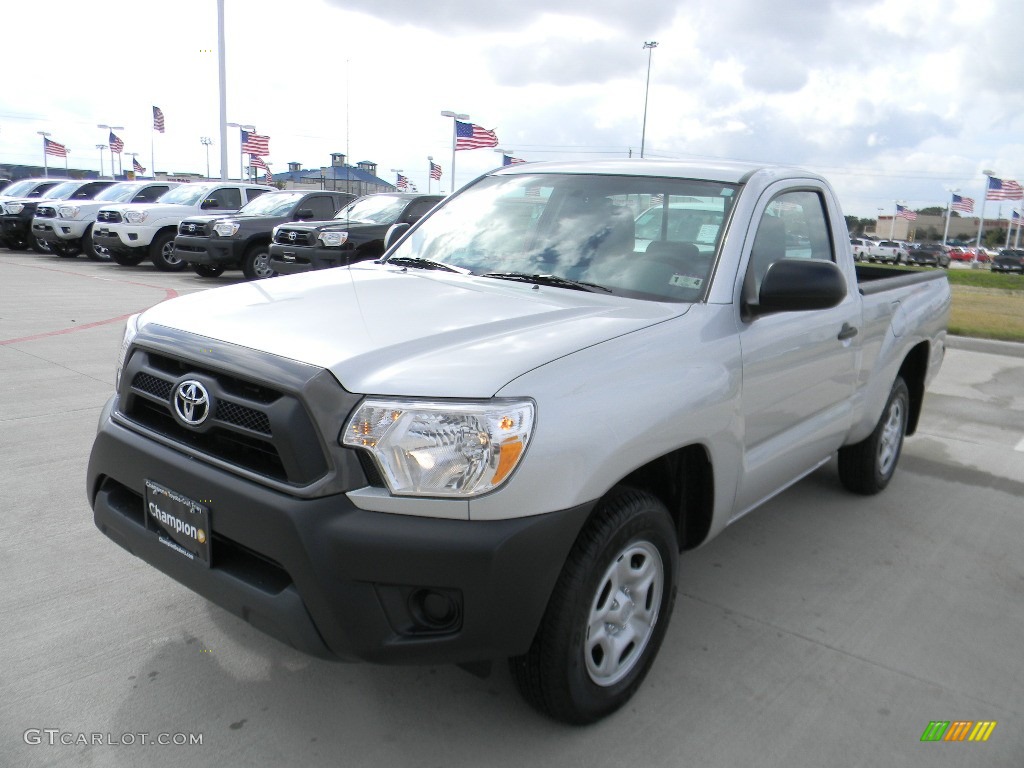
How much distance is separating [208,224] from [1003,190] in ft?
150

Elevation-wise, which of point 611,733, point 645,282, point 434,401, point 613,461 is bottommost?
point 611,733

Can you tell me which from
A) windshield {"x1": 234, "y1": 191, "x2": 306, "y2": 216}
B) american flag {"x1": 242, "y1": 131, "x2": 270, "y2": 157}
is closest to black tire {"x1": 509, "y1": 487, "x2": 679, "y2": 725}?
windshield {"x1": 234, "y1": 191, "x2": 306, "y2": 216}

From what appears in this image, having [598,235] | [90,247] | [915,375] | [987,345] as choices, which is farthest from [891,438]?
[90,247]

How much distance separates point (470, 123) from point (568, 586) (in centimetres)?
2704

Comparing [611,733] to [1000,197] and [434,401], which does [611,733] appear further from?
[1000,197]

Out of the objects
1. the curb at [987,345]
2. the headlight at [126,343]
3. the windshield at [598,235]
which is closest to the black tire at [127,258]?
the curb at [987,345]

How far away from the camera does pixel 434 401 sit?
7.27 feet

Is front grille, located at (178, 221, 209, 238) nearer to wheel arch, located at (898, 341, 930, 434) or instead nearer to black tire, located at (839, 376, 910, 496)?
wheel arch, located at (898, 341, 930, 434)

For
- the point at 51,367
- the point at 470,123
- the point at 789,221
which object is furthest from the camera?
the point at 470,123

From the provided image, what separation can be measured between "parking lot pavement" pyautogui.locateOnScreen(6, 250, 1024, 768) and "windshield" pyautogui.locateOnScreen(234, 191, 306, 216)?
11294 mm

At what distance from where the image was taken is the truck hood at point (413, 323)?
2301 mm

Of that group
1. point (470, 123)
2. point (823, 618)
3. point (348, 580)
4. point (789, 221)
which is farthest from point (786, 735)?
point (470, 123)

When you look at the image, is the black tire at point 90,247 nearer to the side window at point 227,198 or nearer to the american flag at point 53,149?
the side window at point 227,198

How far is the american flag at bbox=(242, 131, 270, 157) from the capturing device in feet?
109
